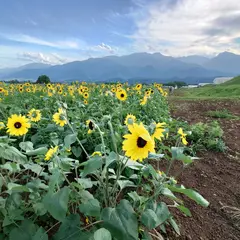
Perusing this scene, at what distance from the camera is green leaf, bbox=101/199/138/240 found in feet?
4.14

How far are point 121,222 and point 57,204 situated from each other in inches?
12.4

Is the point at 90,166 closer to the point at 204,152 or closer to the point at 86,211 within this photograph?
the point at 86,211

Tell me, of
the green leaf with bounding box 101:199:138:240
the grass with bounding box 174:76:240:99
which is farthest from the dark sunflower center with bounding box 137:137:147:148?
the grass with bounding box 174:76:240:99

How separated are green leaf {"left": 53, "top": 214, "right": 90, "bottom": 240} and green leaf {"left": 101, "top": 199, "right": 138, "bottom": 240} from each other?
145 mm

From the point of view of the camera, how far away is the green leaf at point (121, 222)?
126 centimetres

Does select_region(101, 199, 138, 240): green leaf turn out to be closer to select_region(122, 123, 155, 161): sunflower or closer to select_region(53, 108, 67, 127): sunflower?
select_region(122, 123, 155, 161): sunflower

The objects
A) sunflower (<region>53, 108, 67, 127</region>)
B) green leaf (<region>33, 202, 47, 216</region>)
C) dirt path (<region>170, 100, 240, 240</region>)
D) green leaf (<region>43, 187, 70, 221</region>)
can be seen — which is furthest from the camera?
dirt path (<region>170, 100, 240, 240</region>)

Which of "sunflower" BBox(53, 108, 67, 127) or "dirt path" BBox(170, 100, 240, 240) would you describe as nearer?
"sunflower" BBox(53, 108, 67, 127)

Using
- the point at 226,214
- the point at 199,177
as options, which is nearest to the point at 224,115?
the point at 199,177

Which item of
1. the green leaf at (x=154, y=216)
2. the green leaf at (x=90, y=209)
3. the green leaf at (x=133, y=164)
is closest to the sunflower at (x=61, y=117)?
the green leaf at (x=133, y=164)

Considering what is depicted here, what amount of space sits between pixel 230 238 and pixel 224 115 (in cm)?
534

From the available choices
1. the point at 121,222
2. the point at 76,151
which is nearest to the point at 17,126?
the point at 76,151

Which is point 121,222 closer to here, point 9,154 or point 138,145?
point 138,145

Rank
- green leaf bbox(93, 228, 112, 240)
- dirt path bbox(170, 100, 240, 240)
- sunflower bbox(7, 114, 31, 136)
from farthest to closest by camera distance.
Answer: sunflower bbox(7, 114, 31, 136) < dirt path bbox(170, 100, 240, 240) < green leaf bbox(93, 228, 112, 240)
